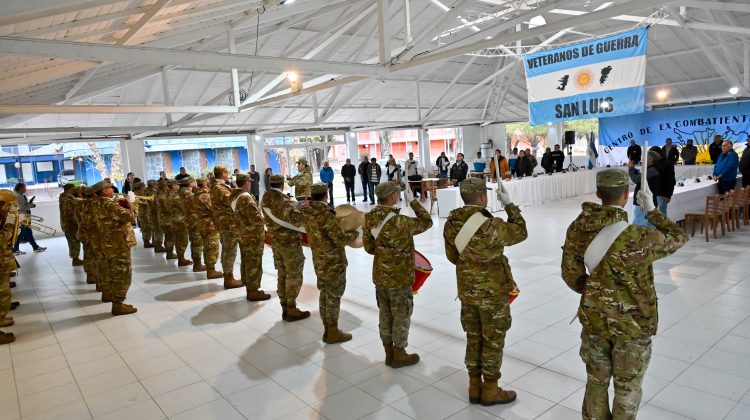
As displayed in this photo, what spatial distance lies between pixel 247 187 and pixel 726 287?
572cm

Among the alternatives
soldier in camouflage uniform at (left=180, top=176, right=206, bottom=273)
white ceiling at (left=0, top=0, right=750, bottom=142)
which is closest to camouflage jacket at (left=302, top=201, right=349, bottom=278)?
white ceiling at (left=0, top=0, right=750, bottom=142)

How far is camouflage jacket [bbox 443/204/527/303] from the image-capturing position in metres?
3.14

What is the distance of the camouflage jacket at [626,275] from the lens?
2502 mm

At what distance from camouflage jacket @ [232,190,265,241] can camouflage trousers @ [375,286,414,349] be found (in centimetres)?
246

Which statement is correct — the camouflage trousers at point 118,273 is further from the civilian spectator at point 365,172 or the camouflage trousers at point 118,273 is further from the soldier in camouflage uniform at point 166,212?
the civilian spectator at point 365,172

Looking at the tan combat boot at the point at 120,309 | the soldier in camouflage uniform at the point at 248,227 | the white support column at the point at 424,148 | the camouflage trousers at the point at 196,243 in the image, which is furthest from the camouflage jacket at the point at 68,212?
the white support column at the point at 424,148

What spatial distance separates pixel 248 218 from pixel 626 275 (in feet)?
14.7

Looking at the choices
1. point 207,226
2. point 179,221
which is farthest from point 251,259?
point 179,221

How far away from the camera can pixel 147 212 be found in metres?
10.8

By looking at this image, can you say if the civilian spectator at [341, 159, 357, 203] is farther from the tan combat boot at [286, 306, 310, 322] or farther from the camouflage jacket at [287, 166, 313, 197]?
the tan combat boot at [286, 306, 310, 322]

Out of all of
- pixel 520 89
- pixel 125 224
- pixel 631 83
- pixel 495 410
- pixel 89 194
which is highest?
pixel 520 89

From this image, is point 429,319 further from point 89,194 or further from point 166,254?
point 166,254

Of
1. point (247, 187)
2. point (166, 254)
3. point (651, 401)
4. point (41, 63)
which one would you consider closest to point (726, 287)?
point (651, 401)

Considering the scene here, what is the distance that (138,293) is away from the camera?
7086 mm
